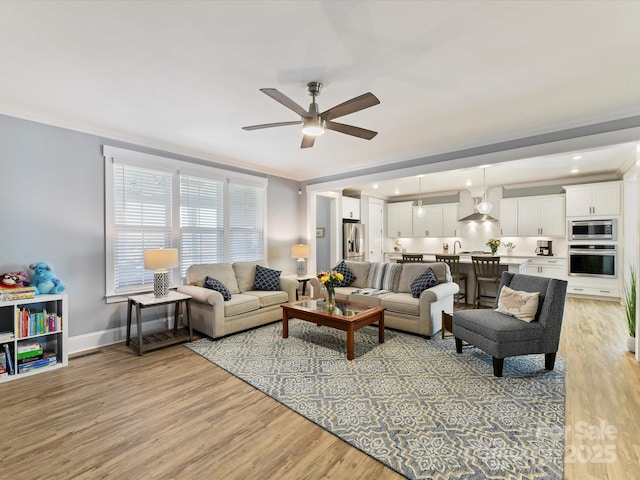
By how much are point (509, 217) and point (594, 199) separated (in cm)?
155

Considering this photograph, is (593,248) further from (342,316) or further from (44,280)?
(44,280)

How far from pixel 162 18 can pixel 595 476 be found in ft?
12.1

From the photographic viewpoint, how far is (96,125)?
3637 millimetres

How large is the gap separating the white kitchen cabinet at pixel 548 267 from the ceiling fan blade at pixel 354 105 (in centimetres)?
623

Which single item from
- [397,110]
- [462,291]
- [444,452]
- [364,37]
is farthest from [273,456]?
[462,291]

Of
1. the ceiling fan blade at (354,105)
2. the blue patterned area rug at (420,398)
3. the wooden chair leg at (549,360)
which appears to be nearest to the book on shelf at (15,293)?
the blue patterned area rug at (420,398)

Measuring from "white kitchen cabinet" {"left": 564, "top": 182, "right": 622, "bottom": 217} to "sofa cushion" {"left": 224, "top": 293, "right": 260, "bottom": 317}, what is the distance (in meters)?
6.73

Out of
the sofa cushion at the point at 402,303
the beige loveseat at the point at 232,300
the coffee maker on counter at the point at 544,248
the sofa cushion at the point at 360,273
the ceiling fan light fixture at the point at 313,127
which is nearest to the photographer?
the ceiling fan light fixture at the point at 313,127

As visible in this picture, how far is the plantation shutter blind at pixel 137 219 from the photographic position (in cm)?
392

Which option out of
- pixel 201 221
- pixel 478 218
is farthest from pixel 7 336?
pixel 478 218

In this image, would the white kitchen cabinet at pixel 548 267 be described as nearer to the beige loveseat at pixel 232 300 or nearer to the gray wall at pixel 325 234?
the gray wall at pixel 325 234

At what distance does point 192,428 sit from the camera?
7.06 ft

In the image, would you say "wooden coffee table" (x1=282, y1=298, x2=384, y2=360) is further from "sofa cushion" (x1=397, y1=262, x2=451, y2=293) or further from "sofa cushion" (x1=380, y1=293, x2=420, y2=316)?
"sofa cushion" (x1=397, y1=262, x2=451, y2=293)

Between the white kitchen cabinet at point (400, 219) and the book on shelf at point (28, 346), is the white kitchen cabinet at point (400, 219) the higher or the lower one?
the higher one
